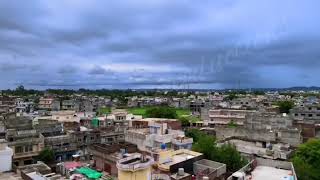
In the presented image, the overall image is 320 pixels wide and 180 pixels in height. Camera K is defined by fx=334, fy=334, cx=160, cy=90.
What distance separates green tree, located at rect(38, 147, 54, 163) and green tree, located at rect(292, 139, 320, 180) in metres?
23.2

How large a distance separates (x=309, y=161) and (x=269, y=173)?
31.6ft

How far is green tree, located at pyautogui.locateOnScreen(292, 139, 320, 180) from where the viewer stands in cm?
2609

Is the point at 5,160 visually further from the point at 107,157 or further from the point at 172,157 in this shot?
the point at 172,157

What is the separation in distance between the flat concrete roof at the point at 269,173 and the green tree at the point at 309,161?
117 inches

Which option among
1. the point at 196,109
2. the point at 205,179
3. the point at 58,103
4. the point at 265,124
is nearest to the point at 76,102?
the point at 58,103

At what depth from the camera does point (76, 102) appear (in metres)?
100

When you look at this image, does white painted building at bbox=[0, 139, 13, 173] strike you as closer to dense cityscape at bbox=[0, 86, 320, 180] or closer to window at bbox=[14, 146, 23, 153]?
dense cityscape at bbox=[0, 86, 320, 180]

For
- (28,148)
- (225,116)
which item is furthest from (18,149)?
(225,116)

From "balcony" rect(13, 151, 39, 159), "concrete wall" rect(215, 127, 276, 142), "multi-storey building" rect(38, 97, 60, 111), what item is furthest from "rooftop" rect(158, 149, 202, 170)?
"multi-storey building" rect(38, 97, 60, 111)

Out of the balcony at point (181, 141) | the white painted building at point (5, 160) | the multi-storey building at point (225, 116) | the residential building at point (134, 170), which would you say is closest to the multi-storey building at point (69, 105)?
the multi-storey building at point (225, 116)

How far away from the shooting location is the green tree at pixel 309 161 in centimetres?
2609

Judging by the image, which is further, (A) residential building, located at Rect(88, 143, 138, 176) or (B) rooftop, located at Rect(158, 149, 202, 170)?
(A) residential building, located at Rect(88, 143, 138, 176)

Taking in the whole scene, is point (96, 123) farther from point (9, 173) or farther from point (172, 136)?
point (9, 173)

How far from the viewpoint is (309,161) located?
30.6 metres
